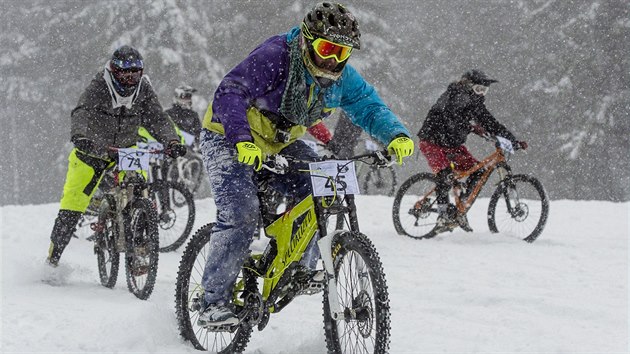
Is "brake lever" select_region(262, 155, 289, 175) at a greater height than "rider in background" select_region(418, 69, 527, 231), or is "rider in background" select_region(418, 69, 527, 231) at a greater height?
"rider in background" select_region(418, 69, 527, 231)

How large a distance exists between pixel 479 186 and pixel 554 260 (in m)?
1.86

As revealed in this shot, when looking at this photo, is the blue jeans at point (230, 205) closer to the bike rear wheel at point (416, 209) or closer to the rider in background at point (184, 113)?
the bike rear wheel at point (416, 209)

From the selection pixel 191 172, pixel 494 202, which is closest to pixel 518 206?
pixel 494 202

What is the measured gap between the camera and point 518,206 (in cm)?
1020

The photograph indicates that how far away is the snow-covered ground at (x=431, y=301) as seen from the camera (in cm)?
533

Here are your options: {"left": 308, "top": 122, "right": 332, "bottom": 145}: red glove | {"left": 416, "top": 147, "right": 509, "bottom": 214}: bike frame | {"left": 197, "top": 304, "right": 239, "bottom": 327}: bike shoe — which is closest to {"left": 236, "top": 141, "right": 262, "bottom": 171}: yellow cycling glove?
{"left": 197, "top": 304, "right": 239, "bottom": 327}: bike shoe

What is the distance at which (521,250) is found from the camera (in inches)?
374

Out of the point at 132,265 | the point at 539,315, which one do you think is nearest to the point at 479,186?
the point at 539,315

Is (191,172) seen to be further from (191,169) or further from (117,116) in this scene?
(117,116)

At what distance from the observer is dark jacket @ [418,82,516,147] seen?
34.0 feet

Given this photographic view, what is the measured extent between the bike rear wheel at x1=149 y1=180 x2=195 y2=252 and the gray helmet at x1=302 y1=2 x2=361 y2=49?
5.60 m

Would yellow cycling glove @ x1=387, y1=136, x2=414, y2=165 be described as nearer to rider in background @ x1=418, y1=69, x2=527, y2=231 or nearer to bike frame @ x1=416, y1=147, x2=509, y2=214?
rider in background @ x1=418, y1=69, x2=527, y2=231

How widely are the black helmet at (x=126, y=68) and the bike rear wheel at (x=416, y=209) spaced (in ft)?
14.6

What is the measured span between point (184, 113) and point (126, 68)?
706 centimetres
